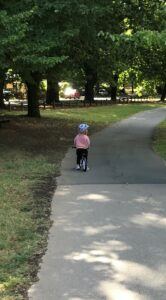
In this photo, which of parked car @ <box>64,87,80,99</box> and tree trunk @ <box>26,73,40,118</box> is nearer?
tree trunk @ <box>26,73,40,118</box>

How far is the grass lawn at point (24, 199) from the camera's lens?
6.10 m

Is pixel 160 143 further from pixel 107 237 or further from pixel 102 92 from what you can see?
pixel 102 92

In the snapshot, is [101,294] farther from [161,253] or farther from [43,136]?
[43,136]

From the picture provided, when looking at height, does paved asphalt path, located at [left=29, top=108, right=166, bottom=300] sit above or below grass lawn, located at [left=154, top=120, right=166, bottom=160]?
above

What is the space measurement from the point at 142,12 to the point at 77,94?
49942 mm

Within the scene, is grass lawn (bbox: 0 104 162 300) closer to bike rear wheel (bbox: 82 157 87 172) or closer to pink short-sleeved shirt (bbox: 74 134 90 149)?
bike rear wheel (bbox: 82 157 87 172)

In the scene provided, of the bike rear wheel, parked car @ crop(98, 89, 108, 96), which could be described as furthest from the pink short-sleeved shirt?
parked car @ crop(98, 89, 108, 96)

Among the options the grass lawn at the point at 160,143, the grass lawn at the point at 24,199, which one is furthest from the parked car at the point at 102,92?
the grass lawn at the point at 24,199

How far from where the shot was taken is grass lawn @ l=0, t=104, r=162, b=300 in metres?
6.10

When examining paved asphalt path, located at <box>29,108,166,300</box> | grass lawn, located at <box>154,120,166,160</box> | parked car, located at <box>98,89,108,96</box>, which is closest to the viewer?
paved asphalt path, located at <box>29,108,166,300</box>

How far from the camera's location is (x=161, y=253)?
22.4 feet

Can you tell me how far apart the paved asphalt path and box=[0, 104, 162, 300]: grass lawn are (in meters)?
0.16

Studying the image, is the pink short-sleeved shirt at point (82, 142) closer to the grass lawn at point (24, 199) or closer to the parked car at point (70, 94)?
the grass lawn at point (24, 199)

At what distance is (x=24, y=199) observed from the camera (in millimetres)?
9789
